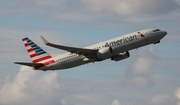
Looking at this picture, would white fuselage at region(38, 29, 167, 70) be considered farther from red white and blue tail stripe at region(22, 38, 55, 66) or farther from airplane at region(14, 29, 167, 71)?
red white and blue tail stripe at region(22, 38, 55, 66)

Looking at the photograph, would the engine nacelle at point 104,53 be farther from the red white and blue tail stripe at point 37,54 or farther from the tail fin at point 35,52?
the tail fin at point 35,52

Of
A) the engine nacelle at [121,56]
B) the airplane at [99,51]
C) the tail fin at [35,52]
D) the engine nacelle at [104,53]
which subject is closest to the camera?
the airplane at [99,51]

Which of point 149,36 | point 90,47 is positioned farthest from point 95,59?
point 149,36

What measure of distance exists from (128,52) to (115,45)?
10083 mm

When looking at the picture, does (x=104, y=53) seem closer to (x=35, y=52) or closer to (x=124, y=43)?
(x=124, y=43)

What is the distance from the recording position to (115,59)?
118 metres

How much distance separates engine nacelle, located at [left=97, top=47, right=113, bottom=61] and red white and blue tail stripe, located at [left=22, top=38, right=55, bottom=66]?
11.3 m

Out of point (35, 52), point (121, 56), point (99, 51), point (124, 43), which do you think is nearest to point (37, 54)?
point (35, 52)

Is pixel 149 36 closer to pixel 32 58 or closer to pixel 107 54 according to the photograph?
pixel 107 54

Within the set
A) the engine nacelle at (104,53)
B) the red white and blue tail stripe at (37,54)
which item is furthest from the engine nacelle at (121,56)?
the red white and blue tail stripe at (37,54)

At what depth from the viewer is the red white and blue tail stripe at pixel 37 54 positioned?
387 feet

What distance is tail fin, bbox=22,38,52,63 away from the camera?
120125 millimetres

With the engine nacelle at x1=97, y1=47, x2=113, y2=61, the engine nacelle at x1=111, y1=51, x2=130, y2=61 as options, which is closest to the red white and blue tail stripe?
the engine nacelle at x1=97, y1=47, x2=113, y2=61

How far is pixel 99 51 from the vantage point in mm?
110375
